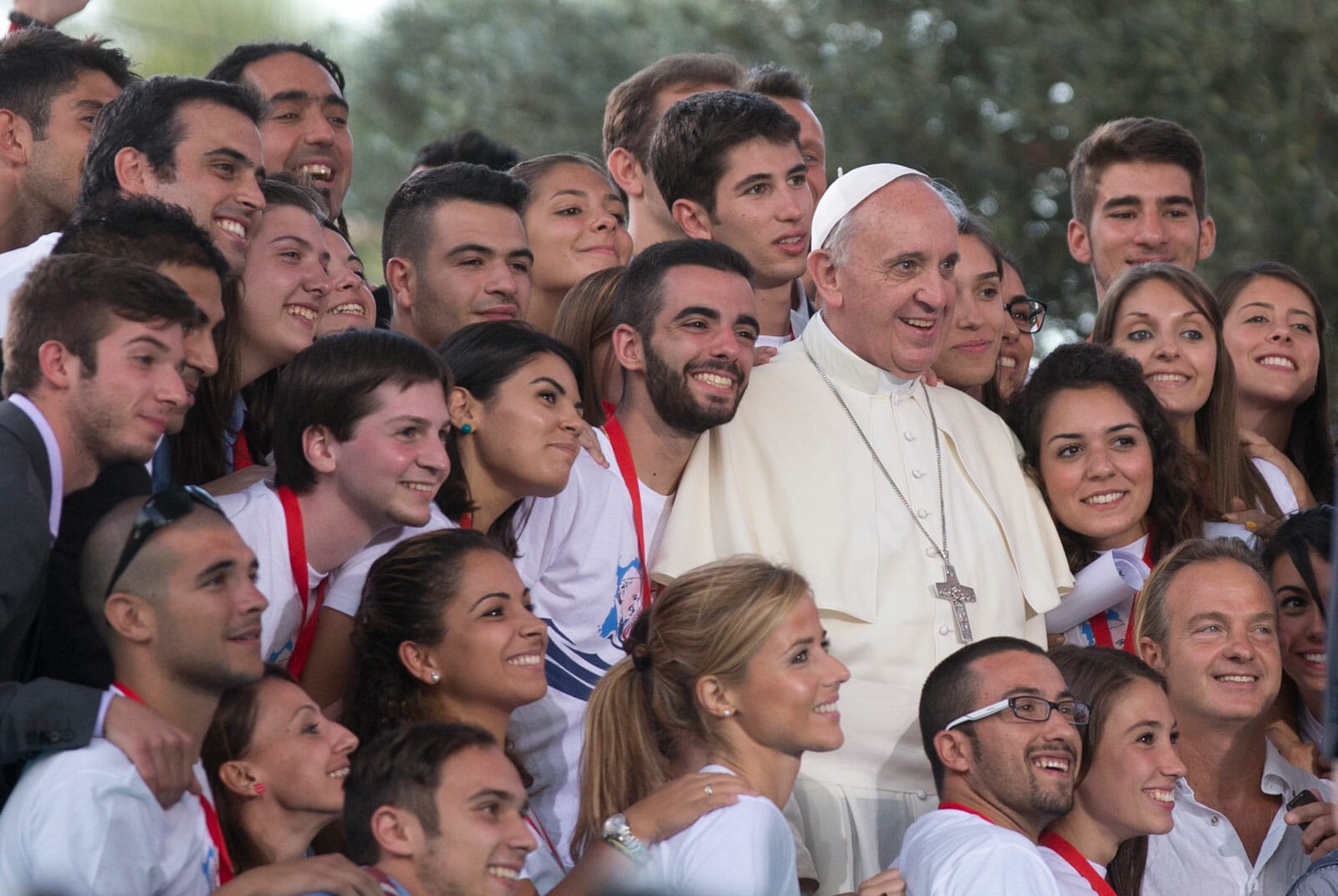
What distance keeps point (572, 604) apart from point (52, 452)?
1585mm

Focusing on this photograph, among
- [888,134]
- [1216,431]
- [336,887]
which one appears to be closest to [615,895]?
[336,887]

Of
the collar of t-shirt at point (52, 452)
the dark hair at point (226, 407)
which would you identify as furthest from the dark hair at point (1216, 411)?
the collar of t-shirt at point (52, 452)

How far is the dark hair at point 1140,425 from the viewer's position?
5.95 m

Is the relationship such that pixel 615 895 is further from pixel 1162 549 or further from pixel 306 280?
pixel 1162 549

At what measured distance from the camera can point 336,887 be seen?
12.4 feet

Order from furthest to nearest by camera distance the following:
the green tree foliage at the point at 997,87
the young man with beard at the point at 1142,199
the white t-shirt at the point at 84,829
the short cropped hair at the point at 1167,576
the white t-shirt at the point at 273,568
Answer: the green tree foliage at the point at 997,87 → the young man with beard at the point at 1142,199 → the short cropped hair at the point at 1167,576 → the white t-shirt at the point at 273,568 → the white t-shirt at the point at 84,829

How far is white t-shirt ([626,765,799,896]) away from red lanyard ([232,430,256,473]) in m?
1.72

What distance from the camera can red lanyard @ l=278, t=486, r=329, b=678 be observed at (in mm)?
4652

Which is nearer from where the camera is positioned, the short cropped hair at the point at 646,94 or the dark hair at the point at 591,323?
the dark hair at the point at 591,323

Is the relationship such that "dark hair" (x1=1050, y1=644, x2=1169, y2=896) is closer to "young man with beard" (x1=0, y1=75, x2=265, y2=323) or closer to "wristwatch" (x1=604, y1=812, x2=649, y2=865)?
"wristwatch" (x1=604, y1=812, x2=649, y2=865)

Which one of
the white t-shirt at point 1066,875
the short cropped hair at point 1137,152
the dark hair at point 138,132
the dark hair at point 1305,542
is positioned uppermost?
the short cropped hair at point 1137,152

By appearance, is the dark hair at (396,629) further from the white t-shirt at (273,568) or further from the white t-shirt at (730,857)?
the white t-shirt at (730,857)

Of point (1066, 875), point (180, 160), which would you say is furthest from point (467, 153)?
point (1066, 875)

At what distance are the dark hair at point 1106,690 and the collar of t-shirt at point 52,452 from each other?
103 inches
